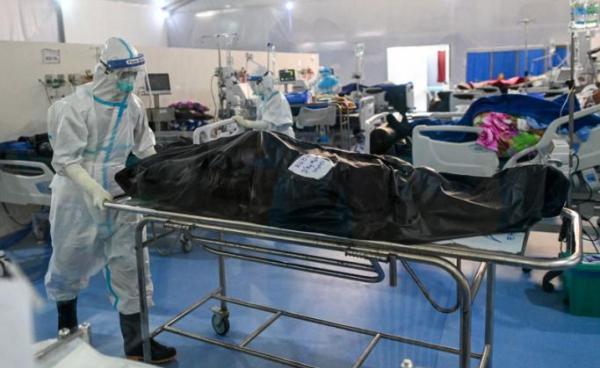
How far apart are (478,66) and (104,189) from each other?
8.89 meters

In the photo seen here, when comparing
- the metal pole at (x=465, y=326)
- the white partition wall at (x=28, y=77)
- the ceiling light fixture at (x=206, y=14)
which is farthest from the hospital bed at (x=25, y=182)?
the ceiling light fixture at (x=206, y=14)

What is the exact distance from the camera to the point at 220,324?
2.85 m

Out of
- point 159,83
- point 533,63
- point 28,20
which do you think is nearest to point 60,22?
point 28,20

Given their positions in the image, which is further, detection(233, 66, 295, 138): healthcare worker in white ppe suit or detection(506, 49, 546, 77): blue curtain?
detection(506, 49, 546, 77): blue curtain

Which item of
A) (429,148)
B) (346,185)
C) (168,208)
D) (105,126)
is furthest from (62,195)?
(429,148)

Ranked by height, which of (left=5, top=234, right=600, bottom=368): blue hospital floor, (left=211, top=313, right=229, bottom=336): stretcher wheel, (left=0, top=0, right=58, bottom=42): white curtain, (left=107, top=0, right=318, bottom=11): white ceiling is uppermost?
(left=107, top=0, right=318, bottom=11): white ceiling

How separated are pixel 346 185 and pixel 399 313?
1.63 meters

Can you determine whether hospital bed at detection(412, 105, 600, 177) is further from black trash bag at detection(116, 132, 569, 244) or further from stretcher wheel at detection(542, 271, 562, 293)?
black trash bag at detection(116, 132, 569, 244)

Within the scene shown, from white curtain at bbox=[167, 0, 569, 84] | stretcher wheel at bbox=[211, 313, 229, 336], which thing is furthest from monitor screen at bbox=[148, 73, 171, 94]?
white curtain at bbox=[167, 0, 569, 84]

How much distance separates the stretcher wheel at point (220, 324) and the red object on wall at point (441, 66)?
949 cm

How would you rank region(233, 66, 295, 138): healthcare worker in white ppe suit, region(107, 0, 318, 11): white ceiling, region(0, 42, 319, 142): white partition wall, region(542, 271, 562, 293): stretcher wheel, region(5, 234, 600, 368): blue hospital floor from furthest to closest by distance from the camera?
region(107, 0, 318, 11): white ceiling < region(233, 66, 295, 138): healthcare worker in white ppe suit < region(0, 42, 319, 142): white partition wall < region(542, 271, 562, 293): stretcher wheel < region(5, 234, 600, 368): blue hospital floor

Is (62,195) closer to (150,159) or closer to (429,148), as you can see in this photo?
(150,159)

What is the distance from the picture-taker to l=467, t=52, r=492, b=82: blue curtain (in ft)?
32.2

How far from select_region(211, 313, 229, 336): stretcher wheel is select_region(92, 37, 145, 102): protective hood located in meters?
1.25
